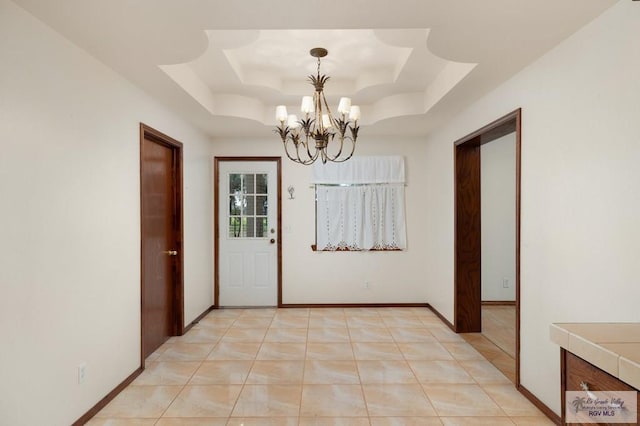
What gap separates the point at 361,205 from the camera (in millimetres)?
5031

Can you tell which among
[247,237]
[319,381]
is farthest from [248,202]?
[319,381]

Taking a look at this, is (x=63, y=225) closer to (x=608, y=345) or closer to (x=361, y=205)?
(x=608, y=345)

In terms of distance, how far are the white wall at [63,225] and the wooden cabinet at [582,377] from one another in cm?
249

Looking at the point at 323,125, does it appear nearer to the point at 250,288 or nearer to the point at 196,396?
the point at 196,396

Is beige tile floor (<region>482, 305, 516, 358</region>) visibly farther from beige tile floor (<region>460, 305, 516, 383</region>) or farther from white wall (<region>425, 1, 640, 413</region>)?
white wall (<region>425, 1, 640, 413</region>)

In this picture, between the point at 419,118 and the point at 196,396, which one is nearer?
the point at 196,396

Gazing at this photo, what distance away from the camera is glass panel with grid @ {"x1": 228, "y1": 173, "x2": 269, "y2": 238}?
16.6 feet

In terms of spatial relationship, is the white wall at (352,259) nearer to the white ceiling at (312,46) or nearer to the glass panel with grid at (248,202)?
the glass panel with grid at (248,202)

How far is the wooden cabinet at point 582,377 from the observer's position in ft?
3.77

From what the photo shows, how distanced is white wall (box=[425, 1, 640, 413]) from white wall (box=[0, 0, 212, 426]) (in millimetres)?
3020

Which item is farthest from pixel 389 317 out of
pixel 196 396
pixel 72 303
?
pixel 72 303

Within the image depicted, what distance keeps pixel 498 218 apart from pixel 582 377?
14.3 ft

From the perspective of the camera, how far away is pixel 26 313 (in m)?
1.87

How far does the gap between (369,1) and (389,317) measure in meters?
3.75
